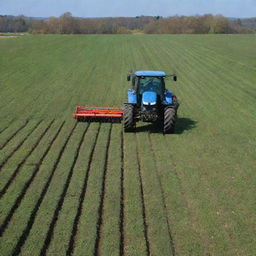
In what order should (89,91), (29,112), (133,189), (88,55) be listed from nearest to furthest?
(133,189) → (29,112) → (89,91) → (88,55)

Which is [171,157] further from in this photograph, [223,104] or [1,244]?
[223,104]

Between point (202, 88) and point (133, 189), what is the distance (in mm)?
12770

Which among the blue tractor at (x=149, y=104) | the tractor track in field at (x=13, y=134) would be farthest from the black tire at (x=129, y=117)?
the tractor track in field at (x=13, y=134)

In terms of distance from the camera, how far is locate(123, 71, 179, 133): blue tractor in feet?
39.5

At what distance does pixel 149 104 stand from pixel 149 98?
0.82 feet

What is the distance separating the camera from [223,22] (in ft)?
289

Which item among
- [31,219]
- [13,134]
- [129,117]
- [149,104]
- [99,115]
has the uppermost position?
[149,104]

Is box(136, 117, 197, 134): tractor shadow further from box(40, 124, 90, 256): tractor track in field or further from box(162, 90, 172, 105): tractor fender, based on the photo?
box(40, 124, 90, 256): tractor track in field

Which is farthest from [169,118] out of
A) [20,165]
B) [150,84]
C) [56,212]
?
[56,212]

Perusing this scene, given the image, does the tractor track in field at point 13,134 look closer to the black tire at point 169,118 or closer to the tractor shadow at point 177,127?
the tractor shadow at point 177,127

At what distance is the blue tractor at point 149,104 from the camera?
12.1m

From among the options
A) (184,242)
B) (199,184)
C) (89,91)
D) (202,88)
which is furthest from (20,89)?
(184,242)

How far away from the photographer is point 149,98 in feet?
39.7

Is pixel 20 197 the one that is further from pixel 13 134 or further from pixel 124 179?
pixel 13 134
